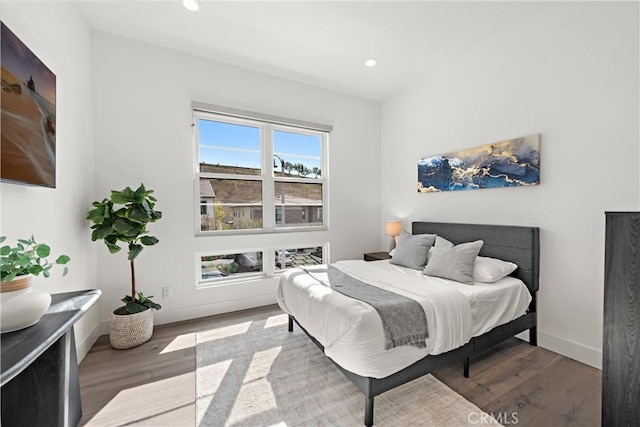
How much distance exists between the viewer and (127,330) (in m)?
2.37

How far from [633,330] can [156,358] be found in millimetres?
3049

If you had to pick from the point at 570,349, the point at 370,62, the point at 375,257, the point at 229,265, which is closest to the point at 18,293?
the point at 229,265

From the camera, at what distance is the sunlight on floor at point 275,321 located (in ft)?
9.30

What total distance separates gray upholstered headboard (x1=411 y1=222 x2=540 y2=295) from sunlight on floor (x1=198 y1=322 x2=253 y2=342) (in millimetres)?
2583

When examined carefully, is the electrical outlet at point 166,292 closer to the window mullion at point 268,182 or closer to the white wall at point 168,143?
the white wall at point 168,143

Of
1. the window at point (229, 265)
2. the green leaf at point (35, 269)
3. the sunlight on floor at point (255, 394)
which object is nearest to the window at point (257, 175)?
the window at point (229, 265)

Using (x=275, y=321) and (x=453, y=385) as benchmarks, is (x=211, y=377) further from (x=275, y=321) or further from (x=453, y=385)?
(x=453, y=385)

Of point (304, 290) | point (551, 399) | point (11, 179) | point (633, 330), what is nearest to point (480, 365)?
point (551, 399)

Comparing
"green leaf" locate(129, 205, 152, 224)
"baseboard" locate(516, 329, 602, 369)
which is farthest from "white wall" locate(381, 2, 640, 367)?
"green leaf" locate(129, 205, 152, 224)

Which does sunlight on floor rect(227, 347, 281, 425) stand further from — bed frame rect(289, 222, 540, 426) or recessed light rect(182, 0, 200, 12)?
recessed light rect(182, 0, 200, 12)

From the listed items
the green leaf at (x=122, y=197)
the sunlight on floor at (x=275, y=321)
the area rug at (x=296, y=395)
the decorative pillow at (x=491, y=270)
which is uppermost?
the green leaf at (x=122, y=197)

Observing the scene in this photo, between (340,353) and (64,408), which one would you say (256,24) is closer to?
(340,353)

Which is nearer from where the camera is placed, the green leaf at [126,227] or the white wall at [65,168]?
the white wall at [65,168]

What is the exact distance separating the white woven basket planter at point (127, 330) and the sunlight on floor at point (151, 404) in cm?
67
